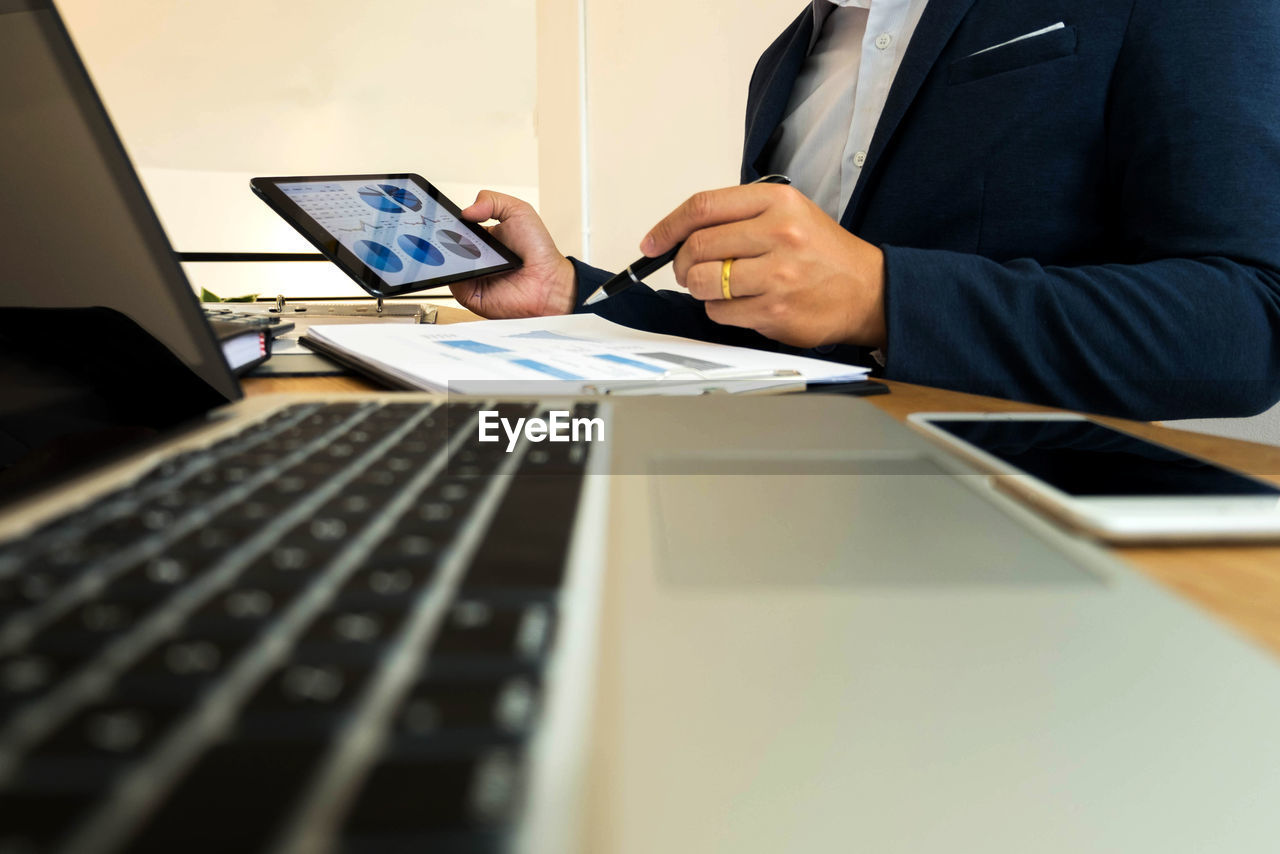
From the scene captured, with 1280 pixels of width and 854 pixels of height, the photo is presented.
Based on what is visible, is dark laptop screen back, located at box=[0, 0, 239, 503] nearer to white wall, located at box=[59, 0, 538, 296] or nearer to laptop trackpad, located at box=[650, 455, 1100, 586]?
laptop trackpad, located at box=[650, 455, 1100, 586]

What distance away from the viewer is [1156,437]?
310 mm

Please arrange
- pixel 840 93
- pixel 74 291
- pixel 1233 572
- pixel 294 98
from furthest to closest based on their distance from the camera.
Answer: pixel 294 98, pixel 840 93, pixel 74 291, pixel 1233 572

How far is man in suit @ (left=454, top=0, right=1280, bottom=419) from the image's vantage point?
0.46m

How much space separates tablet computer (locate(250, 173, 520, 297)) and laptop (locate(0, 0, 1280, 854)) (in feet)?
1.73

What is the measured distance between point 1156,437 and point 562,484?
0.87ft

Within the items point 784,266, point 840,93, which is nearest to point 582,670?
point 784,266

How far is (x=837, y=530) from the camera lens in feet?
0.64

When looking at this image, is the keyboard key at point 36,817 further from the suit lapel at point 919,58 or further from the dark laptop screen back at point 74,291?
the suit lapel at point 919,58

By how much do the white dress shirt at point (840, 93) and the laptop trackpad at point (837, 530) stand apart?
1.89 feet

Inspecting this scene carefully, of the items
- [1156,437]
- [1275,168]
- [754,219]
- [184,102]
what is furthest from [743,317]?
[184,102]

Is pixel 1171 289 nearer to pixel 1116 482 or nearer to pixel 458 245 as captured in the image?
pixel 1116 482

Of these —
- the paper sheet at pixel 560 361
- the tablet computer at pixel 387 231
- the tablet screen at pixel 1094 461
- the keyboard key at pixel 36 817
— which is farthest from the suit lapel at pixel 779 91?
the keyboard key at pixel 36 817

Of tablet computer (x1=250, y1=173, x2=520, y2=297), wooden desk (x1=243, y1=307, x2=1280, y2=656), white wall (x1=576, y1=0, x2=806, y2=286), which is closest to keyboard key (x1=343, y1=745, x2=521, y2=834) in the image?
wooden desk (x1=243, y1=307, x2=1280, y2=656)

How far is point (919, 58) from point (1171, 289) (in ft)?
1.06
